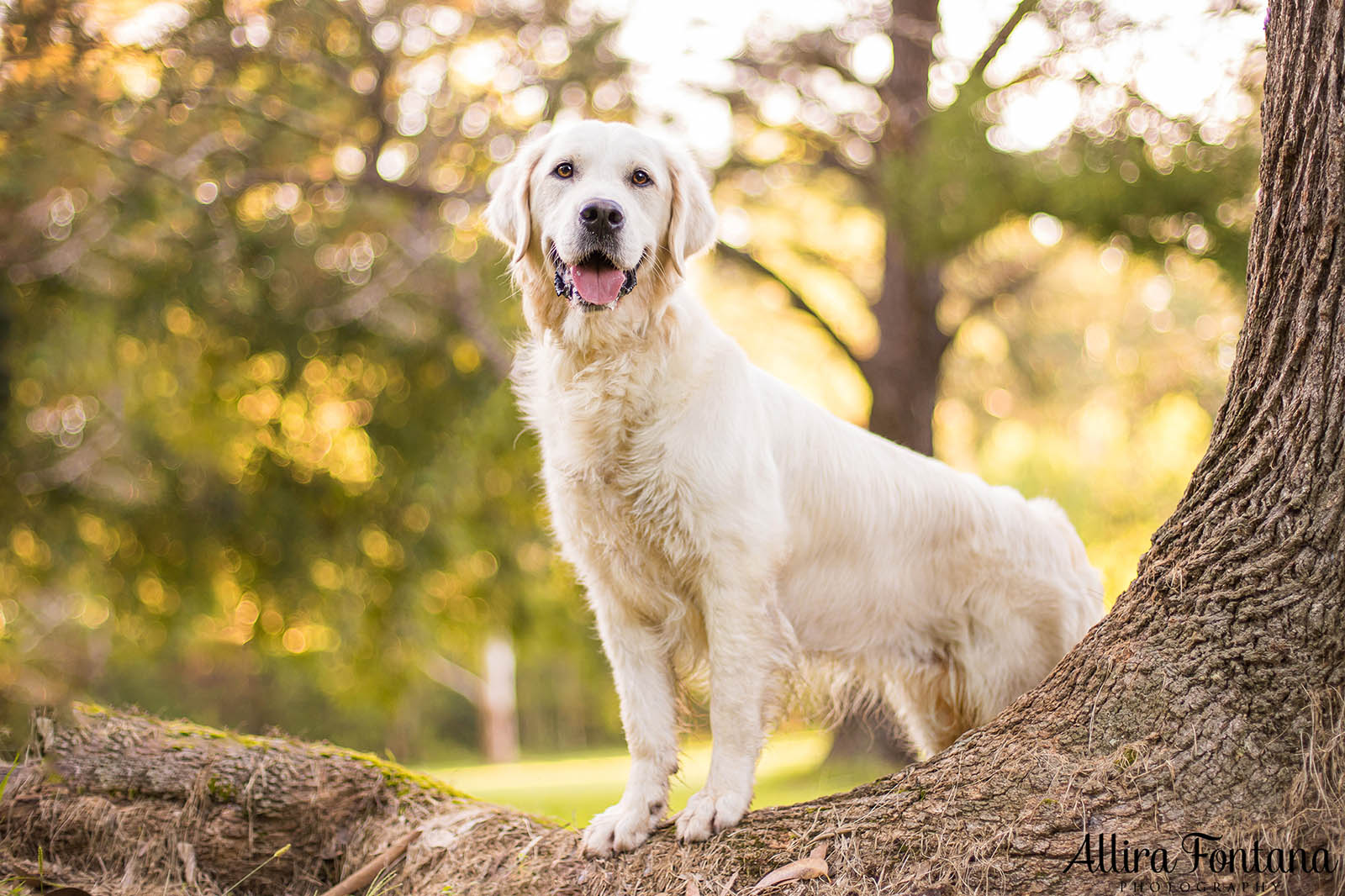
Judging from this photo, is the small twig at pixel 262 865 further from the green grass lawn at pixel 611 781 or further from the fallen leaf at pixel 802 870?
the fallen leaf at pixel 802 870

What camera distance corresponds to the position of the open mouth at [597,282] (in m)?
2.88

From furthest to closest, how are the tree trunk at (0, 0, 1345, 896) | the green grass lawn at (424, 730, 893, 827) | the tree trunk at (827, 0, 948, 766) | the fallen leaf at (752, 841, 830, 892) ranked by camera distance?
the tree trunk at (827, 0, 948, 766), the green grass lawn at (424, 730, 893, 827), the fallen leaf at (752, 841, 830, 892), the tree trunk at (0, 0, 1345, 896)

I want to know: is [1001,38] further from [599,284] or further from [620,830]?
[620,830]

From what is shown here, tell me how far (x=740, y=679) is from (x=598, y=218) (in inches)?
52.7

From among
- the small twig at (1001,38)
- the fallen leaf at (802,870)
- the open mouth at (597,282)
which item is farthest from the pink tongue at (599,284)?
the small twig at (1001,38)

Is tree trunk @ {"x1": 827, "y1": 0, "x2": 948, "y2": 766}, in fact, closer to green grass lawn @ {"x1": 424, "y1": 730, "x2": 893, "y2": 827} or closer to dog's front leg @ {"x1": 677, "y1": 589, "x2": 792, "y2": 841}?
green grass lawn @ {"x1": 424, "y1": 730, "x2": 893, "y2": 827}

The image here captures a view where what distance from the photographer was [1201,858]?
1.95 m

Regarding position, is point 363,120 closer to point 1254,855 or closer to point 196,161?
point 196,161

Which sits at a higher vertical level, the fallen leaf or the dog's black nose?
the dog's black nose

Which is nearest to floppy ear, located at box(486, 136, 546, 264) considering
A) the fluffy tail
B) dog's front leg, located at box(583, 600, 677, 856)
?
dog's front leg, located at box(583, 600, 677, 856)

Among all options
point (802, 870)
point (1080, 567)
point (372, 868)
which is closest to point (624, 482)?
point (802, 870)

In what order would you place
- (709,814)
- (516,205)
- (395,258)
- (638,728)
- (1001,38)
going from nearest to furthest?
(709,814)
(638,728)
(516,205)
(1001,38)
(395,258)

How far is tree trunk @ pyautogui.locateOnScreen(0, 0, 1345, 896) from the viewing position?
6.61ft

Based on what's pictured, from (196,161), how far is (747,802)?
19.8ft
